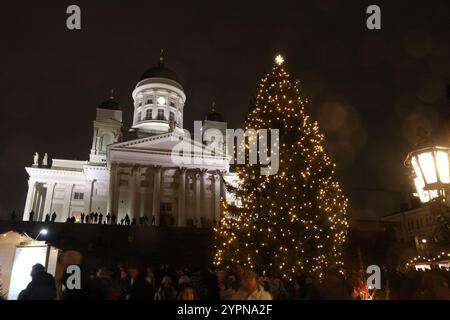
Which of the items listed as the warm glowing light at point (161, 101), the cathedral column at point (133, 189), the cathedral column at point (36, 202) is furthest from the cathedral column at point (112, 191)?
the warm glowing light at point (161, 101)

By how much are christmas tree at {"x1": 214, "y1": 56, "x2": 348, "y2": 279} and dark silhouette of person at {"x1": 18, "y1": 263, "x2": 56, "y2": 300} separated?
340 inches

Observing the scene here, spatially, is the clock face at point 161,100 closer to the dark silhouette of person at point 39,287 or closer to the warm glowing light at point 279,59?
the warm glowing light at point 279,59

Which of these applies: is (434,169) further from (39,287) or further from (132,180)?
(132,180)

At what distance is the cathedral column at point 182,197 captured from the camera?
138ft

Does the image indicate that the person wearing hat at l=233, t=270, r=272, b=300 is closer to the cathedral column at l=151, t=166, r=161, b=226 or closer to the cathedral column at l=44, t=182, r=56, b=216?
the cathedral column at l=151, t=166, r=161, b=226

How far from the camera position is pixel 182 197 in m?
42.8

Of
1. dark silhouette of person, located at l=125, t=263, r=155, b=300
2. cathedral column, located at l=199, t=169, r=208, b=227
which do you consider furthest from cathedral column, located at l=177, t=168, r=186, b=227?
dark silhouette of person, located at l=125, t=263, r=155, b=300

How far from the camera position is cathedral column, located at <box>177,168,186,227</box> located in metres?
42.2

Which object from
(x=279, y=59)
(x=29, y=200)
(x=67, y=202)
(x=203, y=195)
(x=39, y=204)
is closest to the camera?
(x=279, y=59)

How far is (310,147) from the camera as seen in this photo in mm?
15180

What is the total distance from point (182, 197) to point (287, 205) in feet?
97.1

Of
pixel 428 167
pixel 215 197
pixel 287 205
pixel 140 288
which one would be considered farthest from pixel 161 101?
pixel 428 167

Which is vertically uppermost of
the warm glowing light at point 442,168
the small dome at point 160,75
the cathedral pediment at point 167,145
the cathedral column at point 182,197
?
the small dome at point 160,75
